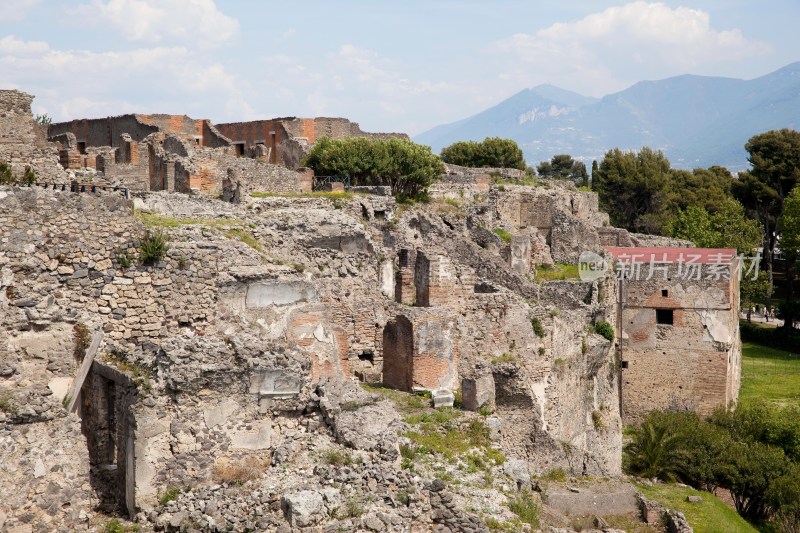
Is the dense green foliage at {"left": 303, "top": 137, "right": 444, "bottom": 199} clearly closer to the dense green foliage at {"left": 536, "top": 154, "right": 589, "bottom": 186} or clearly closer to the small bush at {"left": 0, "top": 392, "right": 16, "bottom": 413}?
the small bush at {"left": 0, "top": 392, "right": 16, "bottom": 413}

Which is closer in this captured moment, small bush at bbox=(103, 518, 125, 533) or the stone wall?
small bush at bbox=(103, 518, 125, 533)

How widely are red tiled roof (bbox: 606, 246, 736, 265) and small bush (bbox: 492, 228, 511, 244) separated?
3534 millimetres

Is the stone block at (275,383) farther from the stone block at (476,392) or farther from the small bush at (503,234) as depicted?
the small bush at (503,234)

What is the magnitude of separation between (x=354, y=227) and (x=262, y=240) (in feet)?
13.7

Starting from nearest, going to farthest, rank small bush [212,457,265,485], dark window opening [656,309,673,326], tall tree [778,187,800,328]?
1. small bush [212,457,265,485]
2. dark window opening [656,309,673,326]
3. tall tree [778,187,800,328]

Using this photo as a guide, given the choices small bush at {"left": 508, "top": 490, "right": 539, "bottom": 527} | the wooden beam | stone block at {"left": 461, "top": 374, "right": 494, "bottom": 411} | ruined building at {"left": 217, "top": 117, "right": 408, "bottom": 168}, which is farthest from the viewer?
ruined building at {"left": 217, "top": 117, "right": 408, "bottom": 168}

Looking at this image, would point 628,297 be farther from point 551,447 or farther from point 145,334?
point 145,334

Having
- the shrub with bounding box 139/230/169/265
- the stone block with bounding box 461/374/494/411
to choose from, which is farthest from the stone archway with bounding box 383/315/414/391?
the shrub with bounding box 139/230/169/265

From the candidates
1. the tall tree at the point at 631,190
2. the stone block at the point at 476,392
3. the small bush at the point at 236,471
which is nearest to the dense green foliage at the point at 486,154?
the tall tree at the point at 631,190

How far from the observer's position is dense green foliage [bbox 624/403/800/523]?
22312 millimetres

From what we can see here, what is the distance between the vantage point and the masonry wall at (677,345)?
29.3m

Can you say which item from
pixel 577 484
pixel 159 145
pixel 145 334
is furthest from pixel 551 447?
pixel 159 145

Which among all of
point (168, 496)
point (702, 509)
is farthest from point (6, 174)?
point (702, 509)

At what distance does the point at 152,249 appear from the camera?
11.9 meters
